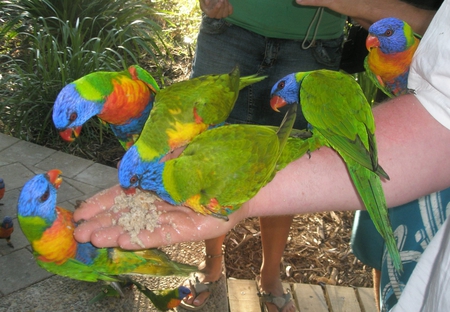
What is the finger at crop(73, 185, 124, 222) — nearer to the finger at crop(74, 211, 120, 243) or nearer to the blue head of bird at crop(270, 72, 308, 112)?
the finger at crop(74, 211, 120, 243)

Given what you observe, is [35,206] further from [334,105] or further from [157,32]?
[157,32]

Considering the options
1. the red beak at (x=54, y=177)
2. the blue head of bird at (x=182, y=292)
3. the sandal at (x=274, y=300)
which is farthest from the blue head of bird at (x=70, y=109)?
the sandal at (x=274, y=300)

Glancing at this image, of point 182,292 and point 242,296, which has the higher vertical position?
point 182,292

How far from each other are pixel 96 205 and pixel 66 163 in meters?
1.62

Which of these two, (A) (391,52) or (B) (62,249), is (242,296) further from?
(A) (391,52)

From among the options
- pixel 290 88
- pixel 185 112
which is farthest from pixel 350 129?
pixel 185 112

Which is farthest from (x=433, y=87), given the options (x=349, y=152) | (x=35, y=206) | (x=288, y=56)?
(x=35, y=206)

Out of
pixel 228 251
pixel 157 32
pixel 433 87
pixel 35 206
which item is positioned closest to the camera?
pixel 433 87

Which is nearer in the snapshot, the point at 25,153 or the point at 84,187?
the point at 84,187

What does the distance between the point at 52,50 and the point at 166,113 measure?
2.36m

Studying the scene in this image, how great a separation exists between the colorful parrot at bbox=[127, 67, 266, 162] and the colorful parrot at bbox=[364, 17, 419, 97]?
54 cm

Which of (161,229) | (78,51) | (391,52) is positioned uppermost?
(391,52)

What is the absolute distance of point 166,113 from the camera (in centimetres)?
147

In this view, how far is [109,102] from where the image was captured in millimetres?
1517
